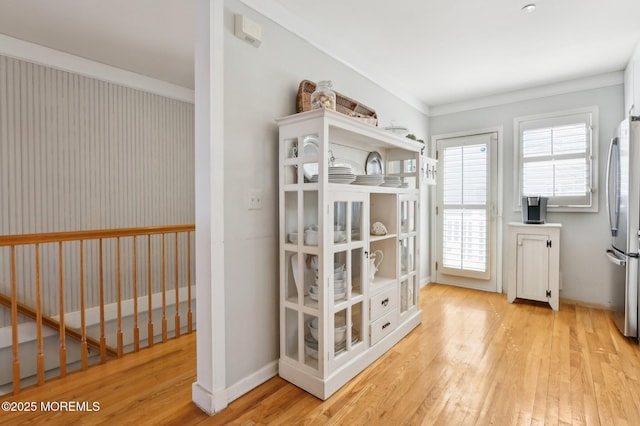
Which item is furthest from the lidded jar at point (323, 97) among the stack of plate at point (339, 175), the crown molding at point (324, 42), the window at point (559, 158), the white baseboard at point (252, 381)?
the window at point (559, 158)

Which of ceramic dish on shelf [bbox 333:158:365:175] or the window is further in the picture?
the window

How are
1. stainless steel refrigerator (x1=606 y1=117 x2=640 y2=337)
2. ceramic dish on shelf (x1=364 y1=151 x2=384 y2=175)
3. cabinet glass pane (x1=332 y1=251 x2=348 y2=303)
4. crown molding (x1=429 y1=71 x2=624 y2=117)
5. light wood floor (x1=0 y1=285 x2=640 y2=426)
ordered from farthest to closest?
crown molding (x1=429 y1=71 x2=624 y2=117), ceramic dish on shelf (x1=364 y1=151 x2=384 y2=175), stainless steel refrigerator (x1=606 y1=117 x2=640 y2=337), cabinet glass pane (x1=332 y1=251 x2=348 y2=303), light wood floor (x1=0 y1=285 x2=640 y2=426)

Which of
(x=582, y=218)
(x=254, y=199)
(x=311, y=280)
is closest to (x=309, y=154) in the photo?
(x=254, y=199)

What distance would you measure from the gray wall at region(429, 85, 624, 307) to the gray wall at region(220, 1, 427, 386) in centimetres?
294

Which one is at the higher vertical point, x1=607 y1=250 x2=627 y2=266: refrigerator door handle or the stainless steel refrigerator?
the stainless steel refrigerator

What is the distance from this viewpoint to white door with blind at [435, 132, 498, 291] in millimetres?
4004

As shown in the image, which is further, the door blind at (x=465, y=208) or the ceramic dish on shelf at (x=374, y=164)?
the door blind at (x=465, y=208)

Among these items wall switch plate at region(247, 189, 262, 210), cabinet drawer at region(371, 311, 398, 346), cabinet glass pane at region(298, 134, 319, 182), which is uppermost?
cabinet glass pane at region(298, 134, 319, 182)

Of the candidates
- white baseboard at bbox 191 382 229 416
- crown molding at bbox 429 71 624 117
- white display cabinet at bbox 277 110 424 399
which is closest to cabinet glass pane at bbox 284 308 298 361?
white display cabinet at bbox 277 110 424 399

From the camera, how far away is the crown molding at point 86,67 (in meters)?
2.72

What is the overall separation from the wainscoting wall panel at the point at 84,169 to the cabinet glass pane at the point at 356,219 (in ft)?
8.65

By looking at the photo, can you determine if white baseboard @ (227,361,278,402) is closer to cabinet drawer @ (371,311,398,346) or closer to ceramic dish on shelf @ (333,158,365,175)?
cabinet drawer @ (371,311,398,346)

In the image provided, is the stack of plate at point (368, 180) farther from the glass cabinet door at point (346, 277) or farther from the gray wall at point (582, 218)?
the gray wall at point (582, 218)

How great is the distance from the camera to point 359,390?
197 centimetres
